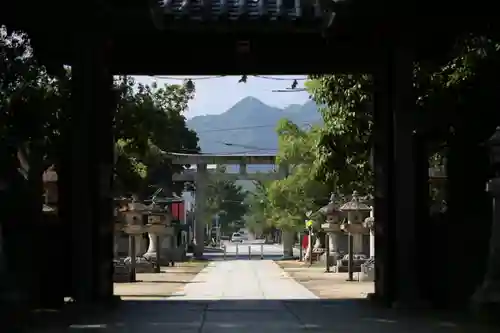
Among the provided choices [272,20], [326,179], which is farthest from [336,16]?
[326,179]

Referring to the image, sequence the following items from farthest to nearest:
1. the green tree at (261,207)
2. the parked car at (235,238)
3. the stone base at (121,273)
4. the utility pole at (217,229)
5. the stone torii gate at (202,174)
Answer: the parked car at (235,238), the utility pole at (217,229), the green tree at (261,207), the stone torii gate at (202,174), the stone base at (121,273)

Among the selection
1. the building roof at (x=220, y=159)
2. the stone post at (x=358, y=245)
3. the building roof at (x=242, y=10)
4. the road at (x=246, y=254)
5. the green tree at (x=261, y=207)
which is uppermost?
the building roof at (x=220, y=159)

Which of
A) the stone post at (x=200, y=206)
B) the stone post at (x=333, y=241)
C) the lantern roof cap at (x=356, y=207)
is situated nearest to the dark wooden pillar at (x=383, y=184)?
the lantern roof cap at (x=356, y=207)

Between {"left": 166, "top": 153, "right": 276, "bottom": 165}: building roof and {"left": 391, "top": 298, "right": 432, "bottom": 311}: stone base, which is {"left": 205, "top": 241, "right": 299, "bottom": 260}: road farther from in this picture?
{"left": 391, "top": 298, "right": 432, "bottom": 311}: stone base

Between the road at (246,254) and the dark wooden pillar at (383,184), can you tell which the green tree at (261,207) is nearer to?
the road at (246,254)

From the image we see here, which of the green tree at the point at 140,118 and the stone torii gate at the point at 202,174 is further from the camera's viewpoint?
the stone torii gate at the point at 202,174

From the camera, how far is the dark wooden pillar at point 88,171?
50.3 ft

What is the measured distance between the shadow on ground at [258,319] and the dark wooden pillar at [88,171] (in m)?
0.73

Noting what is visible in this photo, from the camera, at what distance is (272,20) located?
1436 cm

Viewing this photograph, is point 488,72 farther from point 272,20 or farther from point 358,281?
point 358,281

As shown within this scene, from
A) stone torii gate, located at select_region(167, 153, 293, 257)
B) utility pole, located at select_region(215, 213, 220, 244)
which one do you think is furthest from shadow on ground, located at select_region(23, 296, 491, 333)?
utility pole, located at select_region(215, 213, 220, 244)

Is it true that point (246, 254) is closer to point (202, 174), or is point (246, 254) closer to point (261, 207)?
point (261, 207)

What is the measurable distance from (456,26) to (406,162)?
2.56 metres

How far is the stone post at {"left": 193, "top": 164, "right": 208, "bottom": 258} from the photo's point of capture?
65000 millimetres
